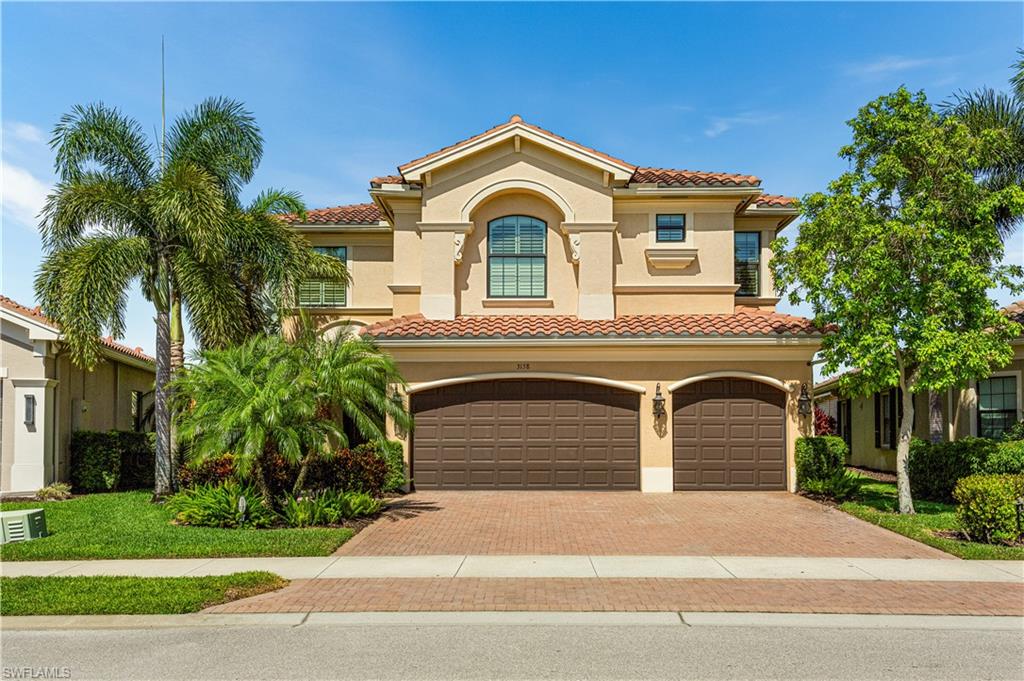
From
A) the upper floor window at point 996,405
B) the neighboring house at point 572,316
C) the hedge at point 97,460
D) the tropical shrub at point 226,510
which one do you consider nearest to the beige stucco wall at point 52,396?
the hedge at point 97,460

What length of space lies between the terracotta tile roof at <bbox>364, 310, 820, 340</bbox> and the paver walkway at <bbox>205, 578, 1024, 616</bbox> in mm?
8671

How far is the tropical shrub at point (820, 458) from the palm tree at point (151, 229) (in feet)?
43.4

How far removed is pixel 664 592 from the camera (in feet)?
29.9

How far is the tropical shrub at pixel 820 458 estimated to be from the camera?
1722cm

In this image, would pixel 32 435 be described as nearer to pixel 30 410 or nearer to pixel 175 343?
pixel 30 410

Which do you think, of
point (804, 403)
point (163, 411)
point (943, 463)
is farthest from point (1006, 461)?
point (163, 411)

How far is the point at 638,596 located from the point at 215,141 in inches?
553

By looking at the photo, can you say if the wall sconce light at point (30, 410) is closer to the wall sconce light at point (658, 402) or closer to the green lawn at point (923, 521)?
the wall sconce light at point (658, 402)

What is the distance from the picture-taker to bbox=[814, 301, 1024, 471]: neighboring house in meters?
18.6

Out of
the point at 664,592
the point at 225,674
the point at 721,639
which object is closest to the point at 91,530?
the point at 225,674

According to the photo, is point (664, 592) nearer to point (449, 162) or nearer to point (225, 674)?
point (225, 674)

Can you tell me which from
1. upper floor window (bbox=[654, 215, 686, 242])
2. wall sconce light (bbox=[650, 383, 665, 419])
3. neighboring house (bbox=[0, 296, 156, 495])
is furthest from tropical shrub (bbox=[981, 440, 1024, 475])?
neighboring house (bbox=[0, 296, 156, 495])

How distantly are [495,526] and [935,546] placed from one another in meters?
7.03

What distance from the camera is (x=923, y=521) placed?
45.0ft
